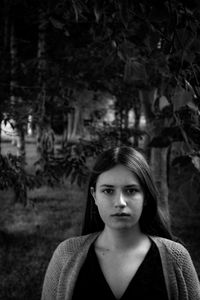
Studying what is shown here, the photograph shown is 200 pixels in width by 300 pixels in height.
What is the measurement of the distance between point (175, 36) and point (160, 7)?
0.24 ft

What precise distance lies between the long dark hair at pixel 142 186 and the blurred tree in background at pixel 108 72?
0.15m

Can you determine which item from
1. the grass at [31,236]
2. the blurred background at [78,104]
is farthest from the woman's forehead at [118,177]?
the grass at [31,236]

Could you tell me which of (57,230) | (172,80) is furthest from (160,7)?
(57,230)

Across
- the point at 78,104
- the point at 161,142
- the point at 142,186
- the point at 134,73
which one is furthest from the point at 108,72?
the point at 134,73

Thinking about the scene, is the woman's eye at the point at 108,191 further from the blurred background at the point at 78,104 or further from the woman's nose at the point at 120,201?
the blurred background at the point at 78,104

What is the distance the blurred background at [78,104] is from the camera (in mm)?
1024

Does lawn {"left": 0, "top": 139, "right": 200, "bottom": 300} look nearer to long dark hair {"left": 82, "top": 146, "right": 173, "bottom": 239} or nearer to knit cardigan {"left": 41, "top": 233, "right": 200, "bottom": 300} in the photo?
long dark hair {"left": 82, "top": 146, "right": 173, "bottom": 239}

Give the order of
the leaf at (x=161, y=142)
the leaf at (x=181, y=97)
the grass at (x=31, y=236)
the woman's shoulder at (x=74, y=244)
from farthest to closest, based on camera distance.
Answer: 1. the grass at (x=31, y=236)
2. the woman's shoulder at (x=74, y=244)
3. the leaf at (x=161, y=142)
4. the leaf at (x=181, y=97)

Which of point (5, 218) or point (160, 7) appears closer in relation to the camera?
point (160, 7)

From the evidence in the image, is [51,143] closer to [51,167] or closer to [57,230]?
[51,167]

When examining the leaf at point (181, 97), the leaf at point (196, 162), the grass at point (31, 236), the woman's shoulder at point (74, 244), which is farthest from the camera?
the grass at point (31, 236)

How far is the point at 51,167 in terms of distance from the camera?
11.0 feet

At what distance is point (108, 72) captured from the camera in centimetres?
390

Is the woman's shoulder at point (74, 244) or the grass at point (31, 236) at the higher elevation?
the woman's shoulder at point (74, 244)
